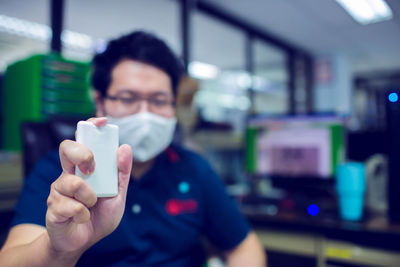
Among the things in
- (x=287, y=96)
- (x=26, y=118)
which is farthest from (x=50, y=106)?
(x=287, y=96)

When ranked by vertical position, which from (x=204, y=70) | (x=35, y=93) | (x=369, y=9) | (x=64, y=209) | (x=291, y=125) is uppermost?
(x=204, y=70)

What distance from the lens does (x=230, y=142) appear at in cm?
245

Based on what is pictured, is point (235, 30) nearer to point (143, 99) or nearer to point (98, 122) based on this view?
point (143, 99)

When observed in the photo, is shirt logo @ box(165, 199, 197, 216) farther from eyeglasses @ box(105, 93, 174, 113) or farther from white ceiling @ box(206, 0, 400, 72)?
white ceiling @ box(206, 0, 400, 72)

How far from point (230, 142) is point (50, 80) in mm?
1442

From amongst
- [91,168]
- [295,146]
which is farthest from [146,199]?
[295,146]

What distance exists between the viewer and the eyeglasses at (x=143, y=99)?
75cm

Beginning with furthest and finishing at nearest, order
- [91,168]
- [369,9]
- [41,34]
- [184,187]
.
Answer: [41,34], [184,187], [369,9], [91,168]

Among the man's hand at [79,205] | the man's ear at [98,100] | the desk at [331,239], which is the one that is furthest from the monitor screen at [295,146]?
the man's hand at [79,205]

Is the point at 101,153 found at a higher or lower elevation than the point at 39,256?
higher

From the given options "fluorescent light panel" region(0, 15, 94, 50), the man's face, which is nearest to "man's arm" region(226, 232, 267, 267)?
the man's face

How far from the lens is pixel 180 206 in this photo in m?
0.92

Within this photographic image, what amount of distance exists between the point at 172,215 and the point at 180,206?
0.13 ft

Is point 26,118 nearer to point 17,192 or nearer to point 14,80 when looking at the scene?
point 14,80
